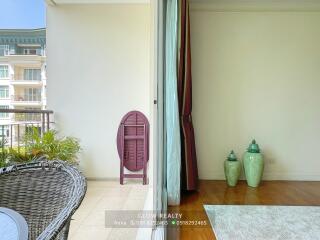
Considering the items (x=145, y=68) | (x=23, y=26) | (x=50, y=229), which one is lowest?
(x=50, y=229)

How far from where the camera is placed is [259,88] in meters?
3.62

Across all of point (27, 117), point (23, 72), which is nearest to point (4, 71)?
point (23, 72)

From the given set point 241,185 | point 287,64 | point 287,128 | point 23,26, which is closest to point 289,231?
point 241,185

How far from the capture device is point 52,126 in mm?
3611

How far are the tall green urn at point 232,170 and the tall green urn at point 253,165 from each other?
0.12m

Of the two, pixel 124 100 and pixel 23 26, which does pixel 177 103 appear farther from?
pixel 23 26

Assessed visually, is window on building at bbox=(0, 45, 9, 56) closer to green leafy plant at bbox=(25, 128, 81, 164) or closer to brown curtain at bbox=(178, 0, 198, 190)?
green leafy plant at bbox=(25, 128, 81, 164)

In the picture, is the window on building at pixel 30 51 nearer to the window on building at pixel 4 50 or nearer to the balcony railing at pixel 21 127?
the window on building at pixel 4 50

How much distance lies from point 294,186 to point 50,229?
3403 millimetres

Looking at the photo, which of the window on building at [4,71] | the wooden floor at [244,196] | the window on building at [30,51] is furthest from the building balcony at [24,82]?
the wooden floor at [244,196]

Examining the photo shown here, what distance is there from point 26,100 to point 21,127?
398 mm

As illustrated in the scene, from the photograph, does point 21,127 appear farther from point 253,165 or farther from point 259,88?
point 259,88

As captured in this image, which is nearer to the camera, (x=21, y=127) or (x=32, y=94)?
(x=21, y=127)

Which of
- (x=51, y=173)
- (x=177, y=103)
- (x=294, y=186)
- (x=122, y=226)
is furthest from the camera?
(x=294, y=186)
